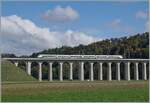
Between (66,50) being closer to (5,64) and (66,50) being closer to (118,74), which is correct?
(118,74)

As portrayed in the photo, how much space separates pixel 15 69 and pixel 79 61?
5833 centimetres

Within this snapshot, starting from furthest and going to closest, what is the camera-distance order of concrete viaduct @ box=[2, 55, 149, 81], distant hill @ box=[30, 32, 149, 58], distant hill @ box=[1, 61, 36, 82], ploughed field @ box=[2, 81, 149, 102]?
1. distant hill @ box=[30, 32, 149, 58]
2. concrete viaduct @ box=[2, 55, 149, 81]
3. distant hill @ box=[1, 61, 36, 82]
4. ploughed field @ box=[2, 81, 149, 102]

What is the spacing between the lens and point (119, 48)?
16488cm

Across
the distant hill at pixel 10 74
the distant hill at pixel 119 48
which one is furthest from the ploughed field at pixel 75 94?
the distant hill at pixel 119 48

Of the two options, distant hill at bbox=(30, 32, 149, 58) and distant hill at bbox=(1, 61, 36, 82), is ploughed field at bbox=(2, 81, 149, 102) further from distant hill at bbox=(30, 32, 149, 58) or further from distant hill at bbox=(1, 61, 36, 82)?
distant hill at bbox=(30, 32, 149, 58)

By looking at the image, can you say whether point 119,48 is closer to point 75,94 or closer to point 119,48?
point 119,48

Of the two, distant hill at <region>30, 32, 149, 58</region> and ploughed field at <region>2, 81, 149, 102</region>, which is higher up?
distant hill at <region>30, 32, 149, 58</region>

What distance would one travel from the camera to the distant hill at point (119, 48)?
159 meters

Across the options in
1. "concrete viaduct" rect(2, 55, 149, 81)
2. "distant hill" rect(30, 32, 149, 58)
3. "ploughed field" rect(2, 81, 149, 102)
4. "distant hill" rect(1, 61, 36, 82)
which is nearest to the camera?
"ploughed field" rect(2, 81, 149, 102)

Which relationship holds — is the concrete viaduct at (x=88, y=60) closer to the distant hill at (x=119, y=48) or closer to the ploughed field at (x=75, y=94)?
the distant hill at (x=119, y=48)

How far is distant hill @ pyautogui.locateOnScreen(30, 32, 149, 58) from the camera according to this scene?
159m

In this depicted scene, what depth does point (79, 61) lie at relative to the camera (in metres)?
130

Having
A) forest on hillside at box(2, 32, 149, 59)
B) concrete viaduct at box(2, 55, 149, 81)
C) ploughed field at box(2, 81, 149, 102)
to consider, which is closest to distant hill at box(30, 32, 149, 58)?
forest on hillside at box(2, 32, 149, 59)

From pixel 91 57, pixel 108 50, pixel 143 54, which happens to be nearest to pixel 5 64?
pixel 91 57
